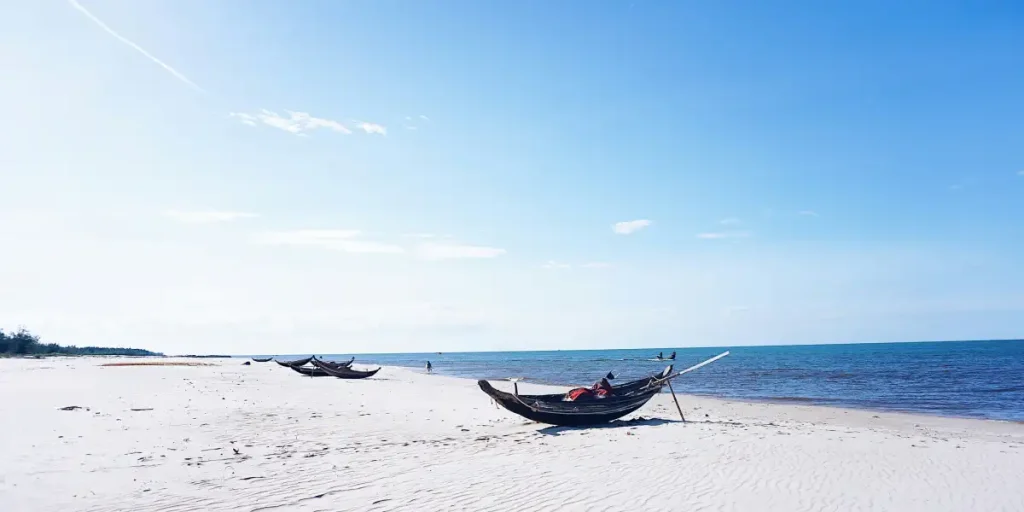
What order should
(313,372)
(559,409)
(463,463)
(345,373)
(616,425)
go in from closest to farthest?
(463,463), (559,409), (616,425), (345,373), (313,372)

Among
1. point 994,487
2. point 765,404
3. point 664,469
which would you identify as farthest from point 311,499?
point 765,404

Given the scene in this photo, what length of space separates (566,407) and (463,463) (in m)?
5.55

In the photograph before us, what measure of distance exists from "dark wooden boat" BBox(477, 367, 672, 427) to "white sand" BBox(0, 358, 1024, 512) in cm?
46

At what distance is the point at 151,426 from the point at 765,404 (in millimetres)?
22322

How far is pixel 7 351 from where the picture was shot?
2451 inches

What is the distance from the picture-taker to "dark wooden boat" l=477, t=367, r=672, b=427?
14.9m

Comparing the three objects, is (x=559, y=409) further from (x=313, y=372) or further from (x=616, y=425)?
(x=313, y=372)

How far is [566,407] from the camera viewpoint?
15.0m

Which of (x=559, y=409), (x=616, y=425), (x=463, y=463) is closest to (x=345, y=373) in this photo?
(x=559, y=409)

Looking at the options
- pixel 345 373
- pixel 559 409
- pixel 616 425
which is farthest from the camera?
pixel 345 373

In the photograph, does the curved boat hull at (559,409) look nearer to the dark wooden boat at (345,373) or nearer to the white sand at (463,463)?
the white sand at (463,463)

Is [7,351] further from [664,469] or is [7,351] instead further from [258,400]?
[664,469]

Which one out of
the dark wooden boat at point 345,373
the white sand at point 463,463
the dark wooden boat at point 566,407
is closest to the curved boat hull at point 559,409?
the dark wooden boat at point 566,407

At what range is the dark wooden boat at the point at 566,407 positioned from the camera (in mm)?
14859
